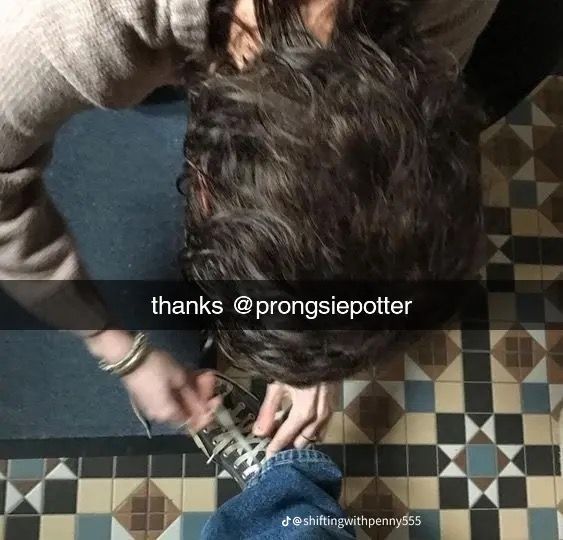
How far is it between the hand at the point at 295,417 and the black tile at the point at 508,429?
0.73ft

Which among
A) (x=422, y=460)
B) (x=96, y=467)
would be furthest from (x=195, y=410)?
(x=422, y=460)

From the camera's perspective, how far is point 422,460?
835 mm

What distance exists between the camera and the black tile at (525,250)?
883 mm

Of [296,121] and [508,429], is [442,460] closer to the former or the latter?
[508,429]

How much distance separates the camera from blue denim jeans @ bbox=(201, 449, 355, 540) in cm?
69

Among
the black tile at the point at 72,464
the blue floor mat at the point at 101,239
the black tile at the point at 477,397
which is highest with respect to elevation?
the blue floor mat at the point at 101,239

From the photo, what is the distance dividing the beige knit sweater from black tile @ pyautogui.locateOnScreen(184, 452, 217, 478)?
324mm

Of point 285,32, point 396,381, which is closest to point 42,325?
point 396,381

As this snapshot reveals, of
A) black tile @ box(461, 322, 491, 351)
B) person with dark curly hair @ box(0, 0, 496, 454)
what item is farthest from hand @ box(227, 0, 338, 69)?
black tile @ box(461, 322, 491, 351)

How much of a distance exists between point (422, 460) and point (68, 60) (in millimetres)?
606

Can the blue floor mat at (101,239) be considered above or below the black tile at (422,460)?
above

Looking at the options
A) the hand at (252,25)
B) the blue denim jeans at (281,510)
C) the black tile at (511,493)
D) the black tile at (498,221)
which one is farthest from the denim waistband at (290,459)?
the hand at (252,25)

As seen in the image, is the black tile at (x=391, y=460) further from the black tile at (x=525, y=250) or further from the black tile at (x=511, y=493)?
the black tile at (x=525, y=250)

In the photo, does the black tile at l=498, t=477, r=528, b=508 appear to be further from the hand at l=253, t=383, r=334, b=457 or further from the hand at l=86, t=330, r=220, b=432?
the hand at l=86, t=330, r=220, b=432
